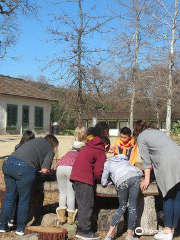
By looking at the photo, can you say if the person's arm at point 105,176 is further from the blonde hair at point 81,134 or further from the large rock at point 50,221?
the large rock at point 50,221

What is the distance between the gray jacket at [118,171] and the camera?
4.89 m

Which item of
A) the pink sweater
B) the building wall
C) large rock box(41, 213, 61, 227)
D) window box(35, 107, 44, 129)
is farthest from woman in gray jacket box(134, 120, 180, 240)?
window box(35, 107, 44, 129)

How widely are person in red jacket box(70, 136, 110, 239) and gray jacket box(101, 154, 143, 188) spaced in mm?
102

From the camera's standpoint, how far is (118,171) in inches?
195

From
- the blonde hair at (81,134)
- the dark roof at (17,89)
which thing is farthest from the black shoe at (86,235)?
the dark roof at (17,89)

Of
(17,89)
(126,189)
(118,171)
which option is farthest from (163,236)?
(17,89)

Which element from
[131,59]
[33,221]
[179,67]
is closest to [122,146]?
[33,221]

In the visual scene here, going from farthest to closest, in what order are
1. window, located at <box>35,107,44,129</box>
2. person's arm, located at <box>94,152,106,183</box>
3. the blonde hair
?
1. window, located at <box>35,107,44,129</box>
2. the blonde hair
3. person's arm, located at <box>94,152,106,183</box>

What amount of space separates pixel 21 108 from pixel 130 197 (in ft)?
96.8

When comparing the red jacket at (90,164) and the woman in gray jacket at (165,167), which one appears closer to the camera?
the woman in gray jacket at (165,167)

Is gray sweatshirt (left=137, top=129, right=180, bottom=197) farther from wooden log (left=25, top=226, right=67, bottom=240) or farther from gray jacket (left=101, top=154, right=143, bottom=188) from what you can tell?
wooden log (left=25, top=226, right=67, bottom=240)

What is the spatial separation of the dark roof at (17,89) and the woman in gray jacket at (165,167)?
27.3 meters

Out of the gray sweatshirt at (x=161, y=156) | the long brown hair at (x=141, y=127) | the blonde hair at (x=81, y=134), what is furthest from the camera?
the blonde hair at (x=81, y=134)

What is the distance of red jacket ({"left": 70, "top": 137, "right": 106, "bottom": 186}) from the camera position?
16.4 feet
